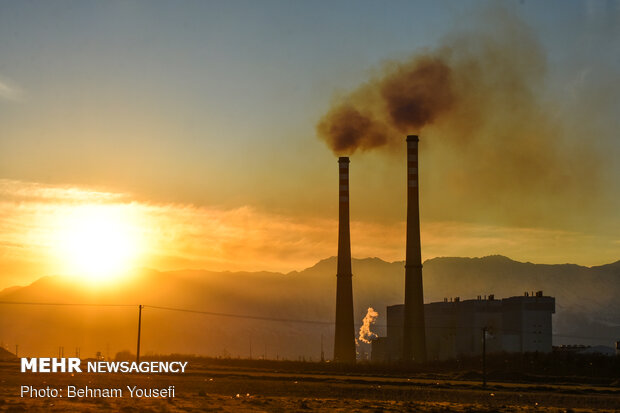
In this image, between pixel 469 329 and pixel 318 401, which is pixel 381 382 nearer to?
pixel 318 401

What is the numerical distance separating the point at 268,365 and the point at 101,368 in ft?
50.5

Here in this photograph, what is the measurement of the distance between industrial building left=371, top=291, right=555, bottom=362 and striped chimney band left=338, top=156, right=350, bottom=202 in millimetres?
20897

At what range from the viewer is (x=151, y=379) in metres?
52.4

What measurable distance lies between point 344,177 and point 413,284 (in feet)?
39.1

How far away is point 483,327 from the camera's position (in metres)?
88.1

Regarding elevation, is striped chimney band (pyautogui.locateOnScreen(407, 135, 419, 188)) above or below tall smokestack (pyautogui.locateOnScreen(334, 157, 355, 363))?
above

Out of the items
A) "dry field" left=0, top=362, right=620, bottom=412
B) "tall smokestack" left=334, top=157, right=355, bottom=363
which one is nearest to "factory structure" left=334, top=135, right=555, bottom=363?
"tall smokestack" left=334, top=157, right=355, bottom=363

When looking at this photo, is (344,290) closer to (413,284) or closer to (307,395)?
(413,284)

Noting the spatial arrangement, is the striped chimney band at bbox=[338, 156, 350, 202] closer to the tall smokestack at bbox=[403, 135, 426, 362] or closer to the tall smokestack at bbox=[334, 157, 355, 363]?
the tall smokestack at bbox=[334, 157, 355, 363]

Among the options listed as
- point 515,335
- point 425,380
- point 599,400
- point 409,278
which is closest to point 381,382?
point 425,380

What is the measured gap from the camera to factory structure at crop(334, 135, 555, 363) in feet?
247

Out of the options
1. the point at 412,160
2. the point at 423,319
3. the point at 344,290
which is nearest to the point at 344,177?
the point at 412,160

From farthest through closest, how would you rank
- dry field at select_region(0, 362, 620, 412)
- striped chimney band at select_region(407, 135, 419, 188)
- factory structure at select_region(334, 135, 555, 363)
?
striped chimney band at select_region(407, 135, 419, 188) < factory structure at select_region(334, 135, 555, 363) < dry field at select_region(0, 362, 620, 412)

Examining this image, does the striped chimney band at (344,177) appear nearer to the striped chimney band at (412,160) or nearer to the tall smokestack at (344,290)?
the tall smokestack at (344,290)
